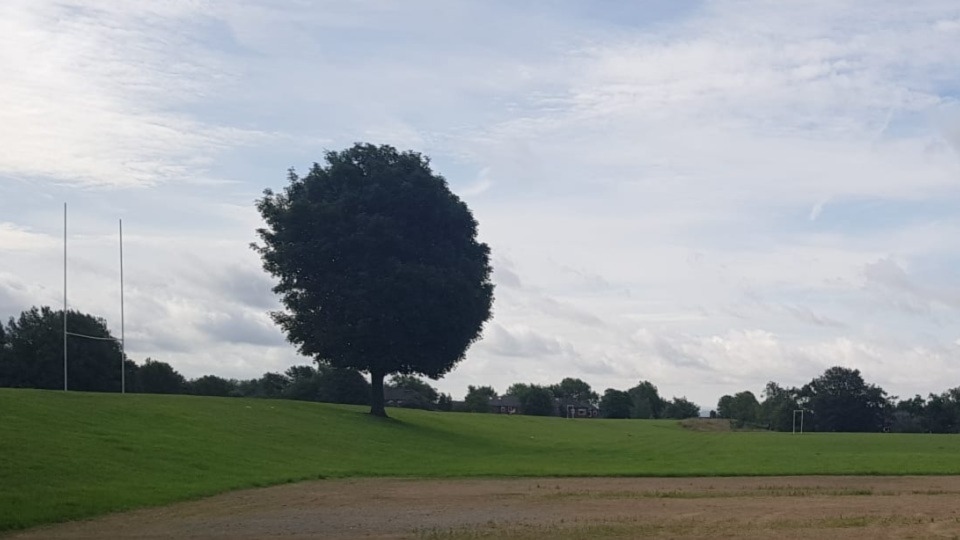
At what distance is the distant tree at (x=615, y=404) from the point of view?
509ft

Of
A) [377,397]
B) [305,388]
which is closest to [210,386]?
[305,388]

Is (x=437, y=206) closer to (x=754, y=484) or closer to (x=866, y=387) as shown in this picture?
(x=754, y=484)

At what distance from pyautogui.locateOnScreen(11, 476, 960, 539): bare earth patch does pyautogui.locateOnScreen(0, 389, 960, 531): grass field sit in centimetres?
215

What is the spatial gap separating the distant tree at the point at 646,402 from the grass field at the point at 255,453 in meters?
94.7

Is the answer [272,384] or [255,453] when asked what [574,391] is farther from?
A: [255,453]

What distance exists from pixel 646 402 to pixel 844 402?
51.1m

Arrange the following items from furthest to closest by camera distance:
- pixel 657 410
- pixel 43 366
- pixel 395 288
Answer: pixel 657 410 → pixel 43 366 → pixel 395 288

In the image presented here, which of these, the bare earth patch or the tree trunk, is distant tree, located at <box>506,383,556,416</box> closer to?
the tree trunk

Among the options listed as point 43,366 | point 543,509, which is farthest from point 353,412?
point 543,509

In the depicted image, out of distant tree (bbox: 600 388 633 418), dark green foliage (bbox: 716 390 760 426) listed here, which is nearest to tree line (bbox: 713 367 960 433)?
dark green foliage (bbox: 716 390 760 426)

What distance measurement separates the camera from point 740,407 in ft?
515

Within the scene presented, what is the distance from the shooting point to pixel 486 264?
2361 inches

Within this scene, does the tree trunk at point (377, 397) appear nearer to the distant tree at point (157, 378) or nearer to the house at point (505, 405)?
the distant tree at point (157, 378)

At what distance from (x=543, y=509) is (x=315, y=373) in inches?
3971
